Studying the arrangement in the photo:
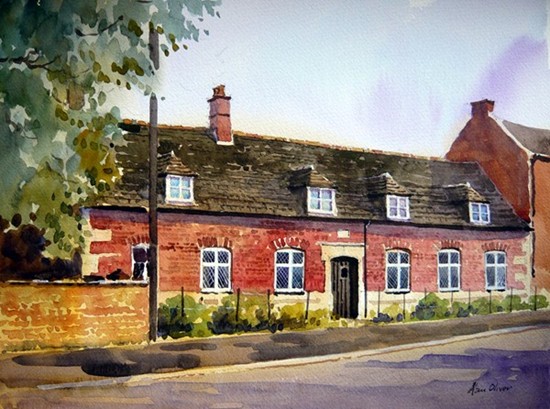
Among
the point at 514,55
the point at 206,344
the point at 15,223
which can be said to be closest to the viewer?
the point at 15,223

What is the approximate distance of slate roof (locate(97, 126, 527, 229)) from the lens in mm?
3896

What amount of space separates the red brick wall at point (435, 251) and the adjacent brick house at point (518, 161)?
14 centimetres

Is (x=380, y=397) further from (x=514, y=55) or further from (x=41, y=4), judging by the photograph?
(x=41, y=4)

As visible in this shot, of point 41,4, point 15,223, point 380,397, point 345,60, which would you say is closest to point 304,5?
point 345,60

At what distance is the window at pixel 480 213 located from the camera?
4727 mm

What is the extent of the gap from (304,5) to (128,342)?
220cm

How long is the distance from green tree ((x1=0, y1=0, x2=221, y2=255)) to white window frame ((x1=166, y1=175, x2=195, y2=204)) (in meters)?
0.35

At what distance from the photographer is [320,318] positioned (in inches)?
166

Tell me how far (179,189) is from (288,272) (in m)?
0.87

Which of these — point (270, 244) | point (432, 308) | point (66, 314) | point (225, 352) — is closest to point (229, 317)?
point (225, 352)

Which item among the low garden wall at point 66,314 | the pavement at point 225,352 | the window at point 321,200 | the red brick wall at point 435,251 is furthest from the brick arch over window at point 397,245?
the low garden wall at point 66,314

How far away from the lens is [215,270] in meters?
4.09

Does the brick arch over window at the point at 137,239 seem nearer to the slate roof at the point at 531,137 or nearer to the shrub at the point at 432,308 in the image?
the shrub at the point at 432,308
